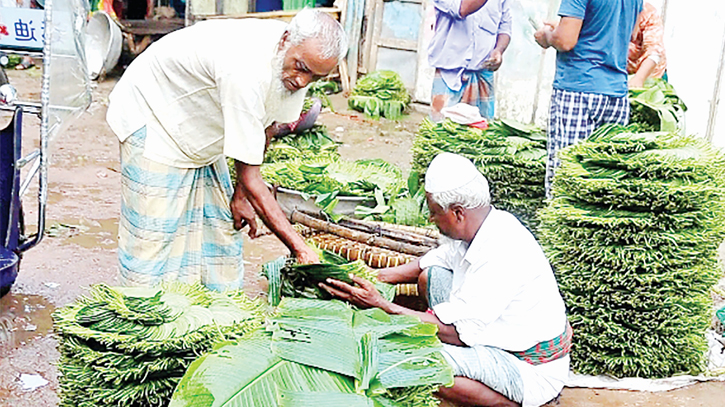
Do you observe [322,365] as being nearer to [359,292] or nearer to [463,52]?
[359,292]

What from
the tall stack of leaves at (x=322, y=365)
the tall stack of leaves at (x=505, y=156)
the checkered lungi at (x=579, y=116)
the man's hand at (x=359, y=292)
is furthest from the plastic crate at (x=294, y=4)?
the tall stack of leaves at (x=322, y=365)

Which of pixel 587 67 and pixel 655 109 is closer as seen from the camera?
pixel 587 67

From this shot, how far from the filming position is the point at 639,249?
12.0 ft

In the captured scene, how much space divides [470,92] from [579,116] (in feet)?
4.73

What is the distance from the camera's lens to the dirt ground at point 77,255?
3621 mm

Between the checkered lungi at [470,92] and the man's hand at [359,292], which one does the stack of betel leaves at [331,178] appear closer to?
the checkered lungi at [470,92]

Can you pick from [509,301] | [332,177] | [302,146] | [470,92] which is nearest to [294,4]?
[302,146]

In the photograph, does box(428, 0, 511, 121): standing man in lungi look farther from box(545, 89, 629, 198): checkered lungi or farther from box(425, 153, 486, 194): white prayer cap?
box(425, 153, 486, 194): white prayer cap

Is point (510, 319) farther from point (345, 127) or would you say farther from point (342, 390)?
point (345, 127)

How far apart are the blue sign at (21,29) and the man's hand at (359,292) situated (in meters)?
2.01

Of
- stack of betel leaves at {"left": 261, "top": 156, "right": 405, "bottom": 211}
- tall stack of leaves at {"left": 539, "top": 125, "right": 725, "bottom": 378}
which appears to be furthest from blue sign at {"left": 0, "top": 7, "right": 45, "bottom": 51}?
tall stack of leaves at {"left": 539, "top": 125, "right": 725, "bottom": 378}

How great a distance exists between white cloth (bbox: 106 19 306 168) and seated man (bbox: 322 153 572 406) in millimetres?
693

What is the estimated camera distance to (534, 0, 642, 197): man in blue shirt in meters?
4.45

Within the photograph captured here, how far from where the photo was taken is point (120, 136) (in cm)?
305
